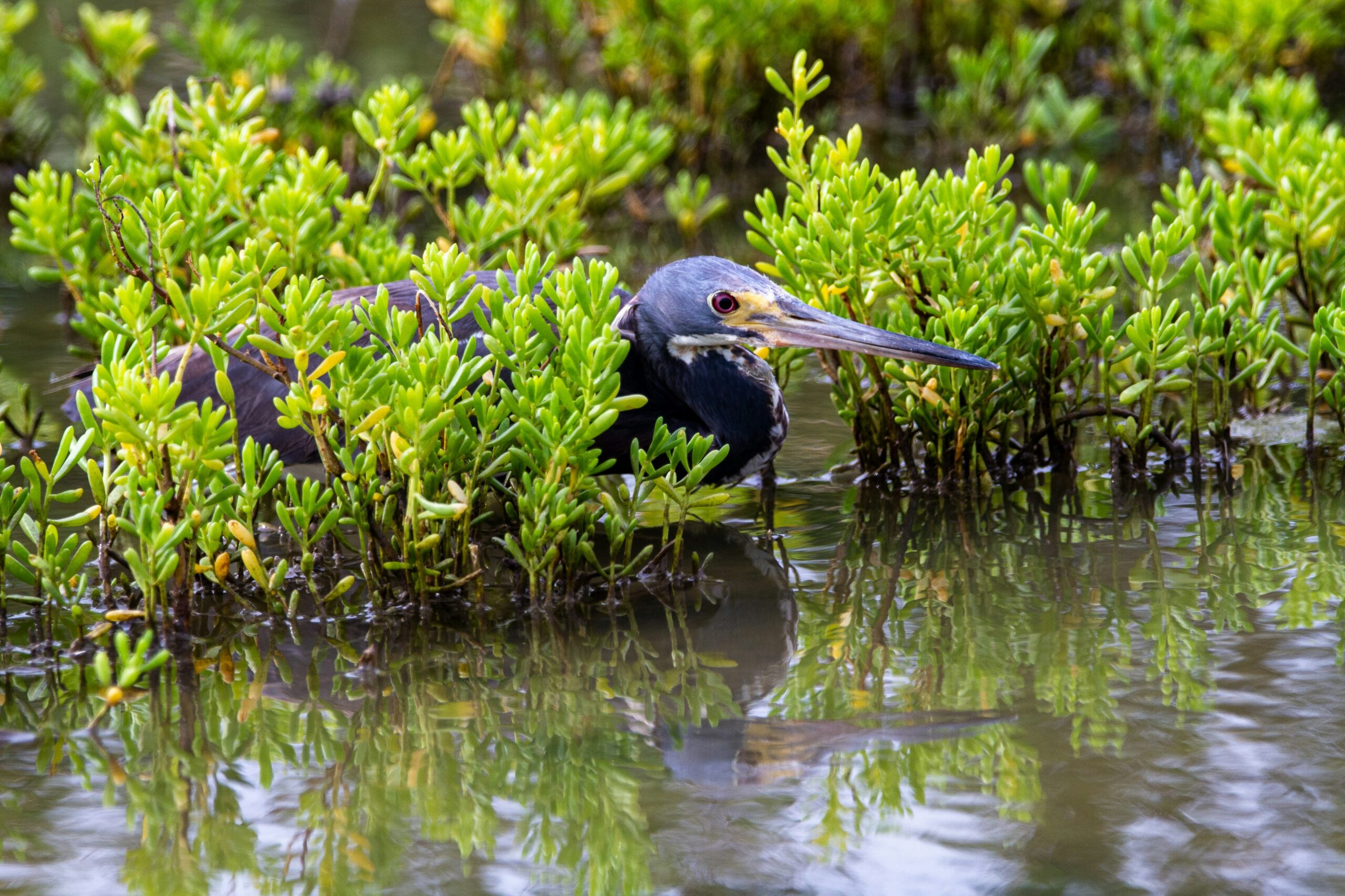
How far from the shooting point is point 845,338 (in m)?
4.12

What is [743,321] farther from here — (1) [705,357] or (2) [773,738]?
(2) [773,738]

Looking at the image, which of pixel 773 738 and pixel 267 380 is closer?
pixel 773 738

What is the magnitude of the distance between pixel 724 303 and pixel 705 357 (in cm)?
21

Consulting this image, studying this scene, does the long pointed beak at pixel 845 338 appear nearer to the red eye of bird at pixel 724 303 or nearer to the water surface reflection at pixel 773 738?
the red eye of bird at pixel 724 303

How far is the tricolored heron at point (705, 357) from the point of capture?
417 cm

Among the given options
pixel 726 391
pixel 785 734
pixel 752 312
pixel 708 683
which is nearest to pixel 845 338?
pixel 752 312

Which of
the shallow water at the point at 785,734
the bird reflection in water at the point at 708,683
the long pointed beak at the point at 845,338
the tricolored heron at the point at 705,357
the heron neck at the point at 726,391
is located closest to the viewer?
the shallow water at the point at 785,734

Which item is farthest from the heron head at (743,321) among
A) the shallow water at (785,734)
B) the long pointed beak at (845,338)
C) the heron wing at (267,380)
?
the shallow water at (785,734)

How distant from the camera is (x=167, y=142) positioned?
17.6 feet

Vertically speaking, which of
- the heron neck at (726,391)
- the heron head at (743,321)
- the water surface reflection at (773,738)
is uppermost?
the heron head at (743,321)

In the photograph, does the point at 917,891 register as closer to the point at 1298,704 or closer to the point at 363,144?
the point at 1298,704

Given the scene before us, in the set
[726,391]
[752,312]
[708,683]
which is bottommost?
[708,683]

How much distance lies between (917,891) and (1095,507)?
2.09 m

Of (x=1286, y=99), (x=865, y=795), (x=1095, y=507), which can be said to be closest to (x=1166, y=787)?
(x=865, y=795)
